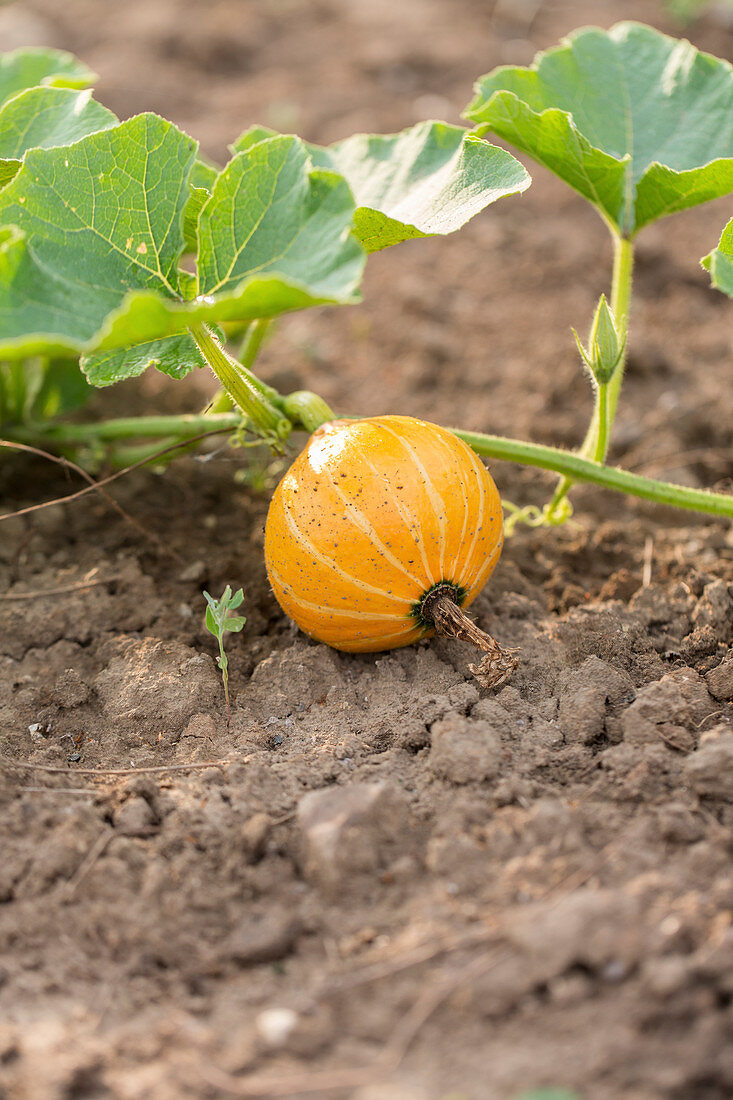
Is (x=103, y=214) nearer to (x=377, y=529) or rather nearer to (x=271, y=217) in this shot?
(x=271, y=217)

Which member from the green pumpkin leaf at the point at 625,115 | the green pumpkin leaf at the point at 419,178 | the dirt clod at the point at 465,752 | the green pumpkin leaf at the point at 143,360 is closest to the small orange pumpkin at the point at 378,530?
the dirt clod at the point at 465,752

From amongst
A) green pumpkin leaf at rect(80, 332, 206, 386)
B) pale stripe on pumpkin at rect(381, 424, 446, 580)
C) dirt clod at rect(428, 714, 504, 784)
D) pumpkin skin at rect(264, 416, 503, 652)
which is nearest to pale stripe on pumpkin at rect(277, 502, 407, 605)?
pumpkin skin at rect(264, 416, 503, 652)

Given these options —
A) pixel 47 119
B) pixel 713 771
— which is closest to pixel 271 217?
pixel 47 119

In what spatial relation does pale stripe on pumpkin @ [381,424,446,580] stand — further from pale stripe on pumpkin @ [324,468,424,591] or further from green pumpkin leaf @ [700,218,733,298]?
green pumpkin leaf @ [700,218,733,298]

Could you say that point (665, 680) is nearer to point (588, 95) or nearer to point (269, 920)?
point (269, 920)

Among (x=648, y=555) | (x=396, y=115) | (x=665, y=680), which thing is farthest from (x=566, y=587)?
(x=396, y=115)

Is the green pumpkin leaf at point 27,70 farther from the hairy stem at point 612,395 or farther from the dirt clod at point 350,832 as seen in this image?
the dirt clod at point 350,832

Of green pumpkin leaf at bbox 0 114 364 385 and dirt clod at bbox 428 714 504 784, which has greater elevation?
green pumpkin leaf at bbox 0 114 364 385
